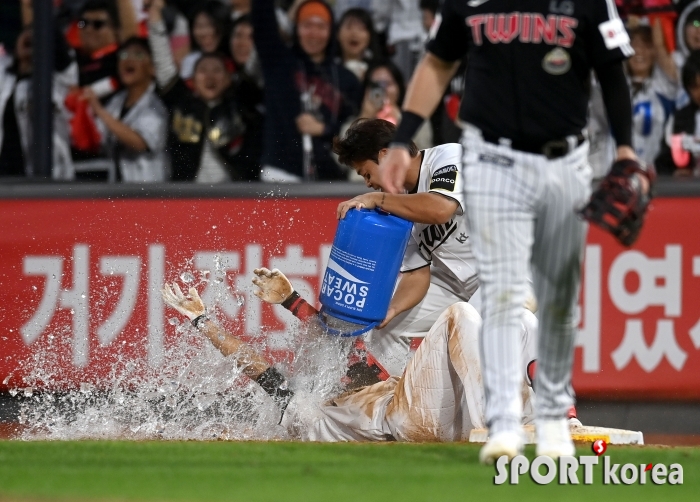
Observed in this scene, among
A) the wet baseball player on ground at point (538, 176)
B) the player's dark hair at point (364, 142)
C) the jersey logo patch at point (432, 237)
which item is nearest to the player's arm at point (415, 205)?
the player's dark hair at point (364, 142)

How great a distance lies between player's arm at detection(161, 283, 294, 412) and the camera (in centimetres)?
509

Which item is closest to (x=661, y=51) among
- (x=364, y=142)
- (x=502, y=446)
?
(x=364, y=142)

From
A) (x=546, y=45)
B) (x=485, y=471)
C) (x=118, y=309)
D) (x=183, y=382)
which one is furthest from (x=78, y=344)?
(x=546, y=45)

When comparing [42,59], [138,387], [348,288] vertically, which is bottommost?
[138,387]

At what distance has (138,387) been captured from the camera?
20.1ft

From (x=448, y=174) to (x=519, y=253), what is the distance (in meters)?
1.64

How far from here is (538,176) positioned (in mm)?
3398

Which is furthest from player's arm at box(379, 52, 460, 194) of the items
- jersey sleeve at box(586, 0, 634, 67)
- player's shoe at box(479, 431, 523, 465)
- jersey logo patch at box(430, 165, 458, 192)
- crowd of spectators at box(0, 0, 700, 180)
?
crowd of spectators at box(0, 0, 700, 180)

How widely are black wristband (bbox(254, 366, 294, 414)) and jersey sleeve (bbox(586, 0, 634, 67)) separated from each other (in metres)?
2.34

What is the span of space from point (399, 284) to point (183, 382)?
1239mm

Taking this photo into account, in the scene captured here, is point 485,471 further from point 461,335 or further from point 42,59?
point 42,59

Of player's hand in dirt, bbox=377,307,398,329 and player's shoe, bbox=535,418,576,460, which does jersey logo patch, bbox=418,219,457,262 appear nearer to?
player's hand in dirt, bbox=377,307,398,329

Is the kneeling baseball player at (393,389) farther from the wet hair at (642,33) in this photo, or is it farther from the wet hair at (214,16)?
the wet hair at (642,33)

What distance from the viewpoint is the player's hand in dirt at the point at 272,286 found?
5.20m
